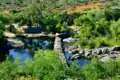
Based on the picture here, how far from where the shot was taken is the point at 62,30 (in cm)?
9519

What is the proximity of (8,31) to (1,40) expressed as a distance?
58.4 ft

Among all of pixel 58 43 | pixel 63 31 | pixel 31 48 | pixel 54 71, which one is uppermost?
pixel 54 71

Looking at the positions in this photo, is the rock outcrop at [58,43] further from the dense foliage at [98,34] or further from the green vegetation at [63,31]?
the dense foliage at [98,34]

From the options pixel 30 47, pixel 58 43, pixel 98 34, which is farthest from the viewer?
pixel 98 34

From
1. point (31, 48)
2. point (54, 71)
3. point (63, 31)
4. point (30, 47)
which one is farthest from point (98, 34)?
point (54, 71)

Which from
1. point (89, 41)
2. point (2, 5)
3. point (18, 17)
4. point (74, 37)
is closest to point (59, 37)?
point (74, 37)

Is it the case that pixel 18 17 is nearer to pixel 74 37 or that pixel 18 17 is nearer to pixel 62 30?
pixel 62 30

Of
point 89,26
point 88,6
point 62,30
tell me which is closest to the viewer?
point 89,26

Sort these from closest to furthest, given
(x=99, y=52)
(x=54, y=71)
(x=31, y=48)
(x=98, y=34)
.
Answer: (x=54, y=71), (x=99, y=52), (x=31, y=48), (x=98, y=34)

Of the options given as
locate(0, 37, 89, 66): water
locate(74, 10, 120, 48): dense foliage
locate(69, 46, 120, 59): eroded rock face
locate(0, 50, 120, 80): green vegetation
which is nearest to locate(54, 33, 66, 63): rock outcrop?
locate(0, 37, 89, 66): water

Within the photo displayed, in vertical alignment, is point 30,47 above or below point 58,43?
below

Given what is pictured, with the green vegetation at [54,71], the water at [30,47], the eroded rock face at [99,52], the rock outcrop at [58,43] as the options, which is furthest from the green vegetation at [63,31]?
the water at [30,47]

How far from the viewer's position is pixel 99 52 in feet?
236

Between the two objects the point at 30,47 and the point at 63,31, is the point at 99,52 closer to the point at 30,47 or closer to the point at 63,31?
the point at 30,47
